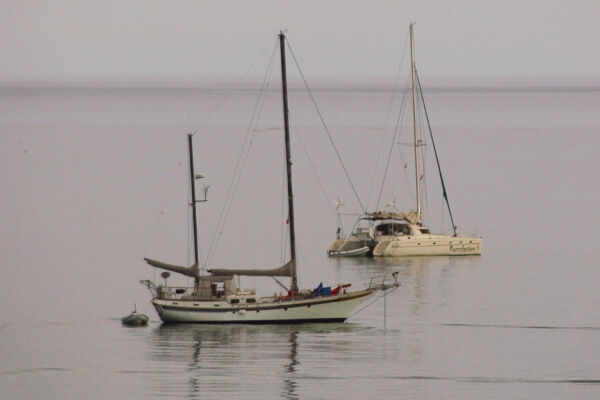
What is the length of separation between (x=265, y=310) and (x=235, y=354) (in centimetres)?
498

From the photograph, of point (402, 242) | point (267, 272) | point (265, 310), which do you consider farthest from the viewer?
point (402, 242)

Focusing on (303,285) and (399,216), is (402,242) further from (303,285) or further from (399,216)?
(303,285)

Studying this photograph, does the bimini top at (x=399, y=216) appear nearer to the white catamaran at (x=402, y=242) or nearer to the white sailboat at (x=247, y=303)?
the white catamaran at (x=402, y=242)

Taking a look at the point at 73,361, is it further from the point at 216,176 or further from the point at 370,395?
the point at 216,176

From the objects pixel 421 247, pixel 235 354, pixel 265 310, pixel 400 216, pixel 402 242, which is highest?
pixel 400 216

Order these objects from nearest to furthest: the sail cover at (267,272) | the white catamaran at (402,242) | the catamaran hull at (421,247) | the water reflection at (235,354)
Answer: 1. the water reflection at (235,354)
2. the sail cover at (267,272)
3. the catamaran hull at (421,247)
4. the white catamaran at (402,242)

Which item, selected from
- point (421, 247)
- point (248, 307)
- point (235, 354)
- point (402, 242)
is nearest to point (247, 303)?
point (248, 307)

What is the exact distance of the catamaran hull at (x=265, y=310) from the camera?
2795 inches

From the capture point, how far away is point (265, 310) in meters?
71.1

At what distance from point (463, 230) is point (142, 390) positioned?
2281 inches

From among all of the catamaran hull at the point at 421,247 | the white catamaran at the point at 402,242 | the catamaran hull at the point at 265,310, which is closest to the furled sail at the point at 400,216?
the white catamaran at the point at 402,242

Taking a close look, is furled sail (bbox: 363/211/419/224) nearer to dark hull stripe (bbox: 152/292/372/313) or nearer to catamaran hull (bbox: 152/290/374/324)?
catamaran hull (bbox: 152/290/374/324)

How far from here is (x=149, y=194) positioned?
142750 millimetres

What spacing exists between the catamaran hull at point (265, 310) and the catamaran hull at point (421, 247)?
24.9 meters
